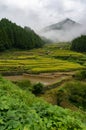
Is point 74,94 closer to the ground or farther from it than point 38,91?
closer to the ground

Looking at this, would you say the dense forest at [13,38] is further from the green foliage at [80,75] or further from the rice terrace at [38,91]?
the green foliage at [80,75]

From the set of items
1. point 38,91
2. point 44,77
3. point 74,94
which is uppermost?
point 38,91

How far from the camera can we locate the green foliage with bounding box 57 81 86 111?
2990 centimetres

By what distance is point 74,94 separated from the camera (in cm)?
3197

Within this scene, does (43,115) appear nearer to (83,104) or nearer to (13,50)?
(83,104)

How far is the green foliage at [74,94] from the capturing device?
98.1 ft

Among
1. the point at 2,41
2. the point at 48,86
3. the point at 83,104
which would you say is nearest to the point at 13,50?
the point at 2,41

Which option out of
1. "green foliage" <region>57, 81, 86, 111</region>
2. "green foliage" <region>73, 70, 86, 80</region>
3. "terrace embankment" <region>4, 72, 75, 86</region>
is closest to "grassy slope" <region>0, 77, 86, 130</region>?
"green foliage" <region>57, 81, 86, 111</region>

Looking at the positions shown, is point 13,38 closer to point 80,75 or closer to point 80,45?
point 80,45

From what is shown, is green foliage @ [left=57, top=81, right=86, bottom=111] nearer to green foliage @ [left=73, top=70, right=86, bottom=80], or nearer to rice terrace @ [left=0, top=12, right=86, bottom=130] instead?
rice terrace @ [left=0, top=12, right=86, bottom=130]

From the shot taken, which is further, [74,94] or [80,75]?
[80,75]

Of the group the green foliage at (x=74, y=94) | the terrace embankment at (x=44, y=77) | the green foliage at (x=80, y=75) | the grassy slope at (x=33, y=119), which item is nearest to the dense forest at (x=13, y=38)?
the terrace embankment at (x=44, y=77)

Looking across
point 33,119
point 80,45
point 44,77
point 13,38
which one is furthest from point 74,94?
point 80,45

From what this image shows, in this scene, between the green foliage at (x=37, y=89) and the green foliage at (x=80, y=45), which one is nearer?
the green foliage at (x=37, y=89)
